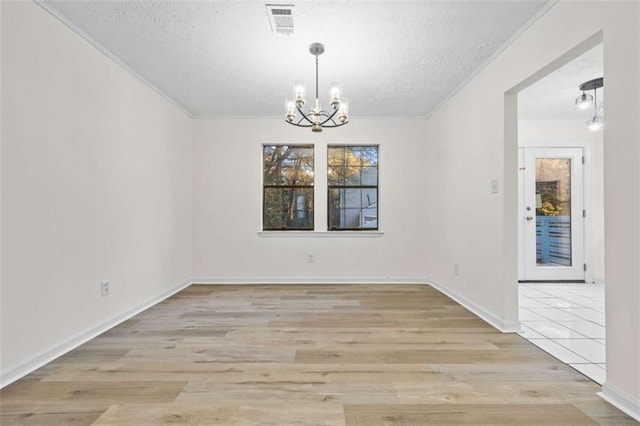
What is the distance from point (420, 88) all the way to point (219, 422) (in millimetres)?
3614

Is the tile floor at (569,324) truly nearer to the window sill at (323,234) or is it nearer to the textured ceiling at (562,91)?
the window sill at (323,234)

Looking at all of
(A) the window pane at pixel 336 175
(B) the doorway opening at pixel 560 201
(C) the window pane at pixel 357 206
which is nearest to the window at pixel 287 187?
(A) the window pane at pixel 336 175

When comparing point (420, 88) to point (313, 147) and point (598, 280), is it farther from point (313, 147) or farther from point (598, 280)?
point (598, 280)

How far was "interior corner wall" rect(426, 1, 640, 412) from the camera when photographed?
154cm

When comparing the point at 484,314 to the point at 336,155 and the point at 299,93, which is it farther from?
the point at 336,155

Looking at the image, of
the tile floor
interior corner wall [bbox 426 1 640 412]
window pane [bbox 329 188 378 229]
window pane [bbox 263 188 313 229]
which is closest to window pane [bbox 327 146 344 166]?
window pane [bbox 329 188 378 229]

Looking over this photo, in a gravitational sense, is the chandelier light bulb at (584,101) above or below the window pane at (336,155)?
above

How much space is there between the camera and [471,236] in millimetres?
3262

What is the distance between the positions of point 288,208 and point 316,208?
436 millimetres

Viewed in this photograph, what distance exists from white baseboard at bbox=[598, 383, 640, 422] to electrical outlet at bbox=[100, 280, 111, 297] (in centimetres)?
362

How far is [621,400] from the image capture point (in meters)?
1.57

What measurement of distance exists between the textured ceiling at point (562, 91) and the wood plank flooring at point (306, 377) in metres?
2.51

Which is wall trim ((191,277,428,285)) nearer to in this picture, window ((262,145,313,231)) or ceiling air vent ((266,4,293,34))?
window ((262,145,313,231))

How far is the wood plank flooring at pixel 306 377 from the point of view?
60.5 inches
